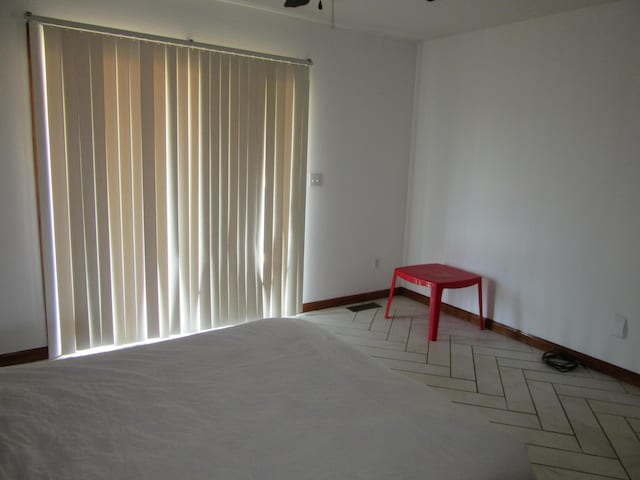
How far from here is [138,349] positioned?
1.88m

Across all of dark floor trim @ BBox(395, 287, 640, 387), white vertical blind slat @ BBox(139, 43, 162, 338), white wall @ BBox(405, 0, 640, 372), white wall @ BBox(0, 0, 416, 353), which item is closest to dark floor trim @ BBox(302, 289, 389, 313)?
white wall @ BBox(0, 0, 416, 353)

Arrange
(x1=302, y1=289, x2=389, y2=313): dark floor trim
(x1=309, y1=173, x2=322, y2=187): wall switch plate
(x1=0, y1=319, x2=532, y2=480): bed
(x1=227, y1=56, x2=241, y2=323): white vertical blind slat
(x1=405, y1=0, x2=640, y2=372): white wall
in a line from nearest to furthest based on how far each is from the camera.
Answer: (x1=0, y1=319, x2=532, y2=480): bed → (x1=405, y1=0, x2=640, y2=372): white wall → (x1=227, y1=56, x2=241, y2=323): white vertical blind slat → (x1=309, y1=173, x2=322, y2=187): wall switch plate → (x1=302, y1=289, x2=389, y2=313): dark floor trim

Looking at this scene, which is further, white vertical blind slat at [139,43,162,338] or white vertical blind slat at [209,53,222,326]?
white vertical blind slat at [209,53,222,326]

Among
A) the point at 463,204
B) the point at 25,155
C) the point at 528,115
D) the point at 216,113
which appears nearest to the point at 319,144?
the point at 216,113

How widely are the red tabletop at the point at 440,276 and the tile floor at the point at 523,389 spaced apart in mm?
416

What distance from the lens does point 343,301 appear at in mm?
4164

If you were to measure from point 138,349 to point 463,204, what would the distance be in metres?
2.89

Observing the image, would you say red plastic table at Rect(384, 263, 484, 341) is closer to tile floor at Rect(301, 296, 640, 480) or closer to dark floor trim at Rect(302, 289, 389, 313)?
tile floor at Rect(301, 296, 640, 480)

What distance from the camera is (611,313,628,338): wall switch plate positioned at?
2.86 m

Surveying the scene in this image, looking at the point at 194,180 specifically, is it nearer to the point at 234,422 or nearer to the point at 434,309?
the point at 434,309

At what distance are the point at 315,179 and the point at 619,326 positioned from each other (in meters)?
2.35

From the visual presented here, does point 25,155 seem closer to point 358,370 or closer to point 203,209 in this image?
point 203,209

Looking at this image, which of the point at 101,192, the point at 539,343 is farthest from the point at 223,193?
the point at 539,343

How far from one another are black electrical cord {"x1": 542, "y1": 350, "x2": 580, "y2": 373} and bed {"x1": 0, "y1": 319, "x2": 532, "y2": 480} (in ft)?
6.11
